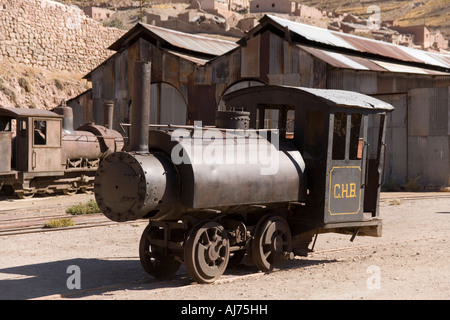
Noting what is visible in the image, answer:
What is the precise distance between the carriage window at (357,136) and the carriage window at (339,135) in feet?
0.62

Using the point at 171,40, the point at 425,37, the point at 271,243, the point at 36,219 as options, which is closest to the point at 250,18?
the point at 425,37

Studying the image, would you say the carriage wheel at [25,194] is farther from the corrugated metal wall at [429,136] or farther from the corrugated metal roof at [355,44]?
the corrugated metal wall at [429,136]

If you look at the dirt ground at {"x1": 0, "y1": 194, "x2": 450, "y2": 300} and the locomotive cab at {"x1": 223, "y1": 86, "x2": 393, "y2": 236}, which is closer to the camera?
the dirt ground at {"x1": 0, "y1": 194, "x2": 450, "y2": 300}

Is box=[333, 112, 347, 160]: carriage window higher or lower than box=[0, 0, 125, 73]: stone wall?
lower

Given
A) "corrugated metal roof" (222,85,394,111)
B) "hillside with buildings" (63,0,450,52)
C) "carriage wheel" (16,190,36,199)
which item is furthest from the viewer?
"hillside with buildings" (63,0,450,52)

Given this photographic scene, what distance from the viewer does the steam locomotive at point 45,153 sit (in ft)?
61.9

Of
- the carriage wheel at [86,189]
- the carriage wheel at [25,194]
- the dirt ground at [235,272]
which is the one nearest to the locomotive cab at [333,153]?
the dirt ground at [235,272]

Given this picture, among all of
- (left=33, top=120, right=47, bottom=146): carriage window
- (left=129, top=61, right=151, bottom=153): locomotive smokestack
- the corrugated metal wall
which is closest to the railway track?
(left=33, top=120, right=47, bottom=146): carriage window

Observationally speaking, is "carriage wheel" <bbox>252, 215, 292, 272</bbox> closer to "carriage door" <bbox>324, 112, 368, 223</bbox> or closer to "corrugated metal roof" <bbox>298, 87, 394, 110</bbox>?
"carriage door" <bbox>324, 112, 368, 223</bbox>

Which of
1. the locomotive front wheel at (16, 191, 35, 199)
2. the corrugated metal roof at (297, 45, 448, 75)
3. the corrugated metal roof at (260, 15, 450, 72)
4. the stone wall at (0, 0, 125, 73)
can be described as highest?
the stone wall at (0, 0, 125, 73)

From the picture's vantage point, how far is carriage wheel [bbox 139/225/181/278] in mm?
8844

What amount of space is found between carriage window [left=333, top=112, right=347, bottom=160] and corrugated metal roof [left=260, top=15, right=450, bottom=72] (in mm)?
14181

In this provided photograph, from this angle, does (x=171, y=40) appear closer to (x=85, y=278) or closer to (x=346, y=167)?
(x=346, y=167)

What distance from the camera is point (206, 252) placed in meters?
8.43
